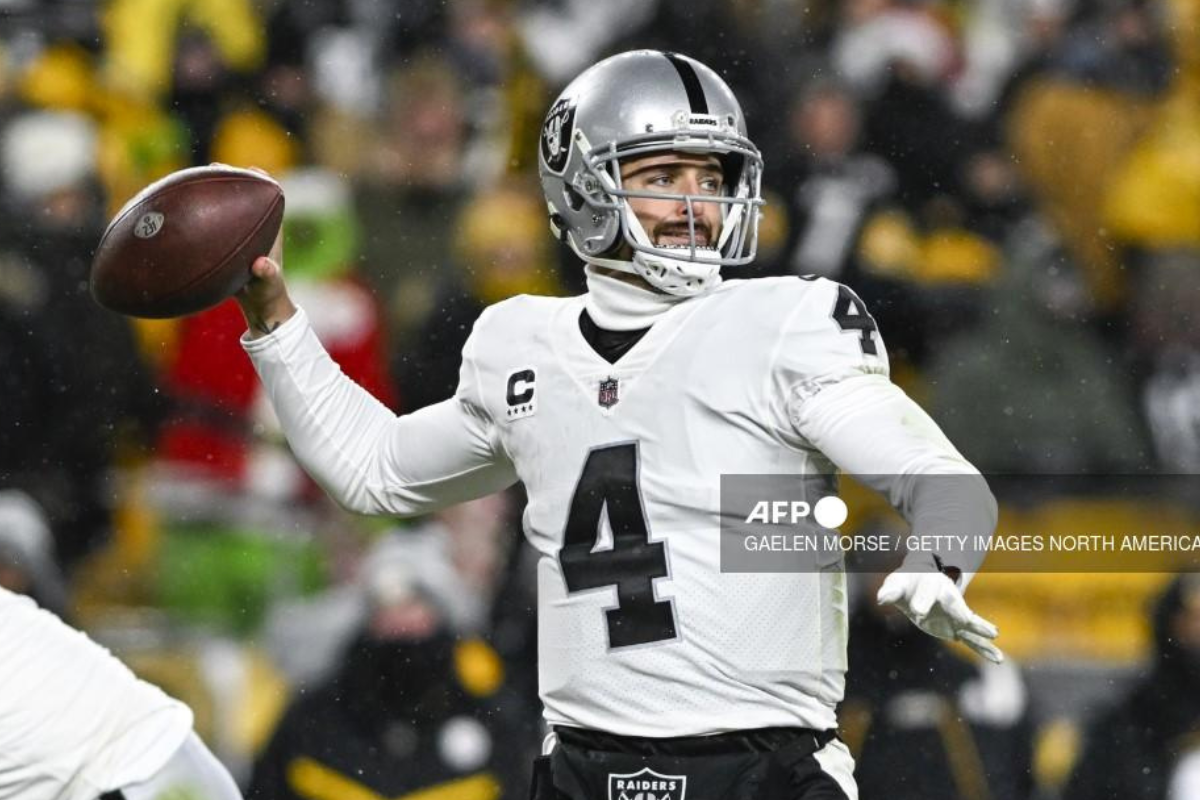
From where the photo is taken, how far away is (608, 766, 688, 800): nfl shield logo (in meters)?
2.45

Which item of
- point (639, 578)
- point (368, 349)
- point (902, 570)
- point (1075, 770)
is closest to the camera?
point (902, 570)

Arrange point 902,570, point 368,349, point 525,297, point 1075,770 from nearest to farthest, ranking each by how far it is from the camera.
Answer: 1. point 902,570
2. point 525,297
3. point 1075,770
4. point 368,349

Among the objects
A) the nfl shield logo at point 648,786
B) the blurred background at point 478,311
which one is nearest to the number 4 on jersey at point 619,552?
the nfl shield logo at point 648,786

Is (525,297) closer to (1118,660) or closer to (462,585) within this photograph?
(462,585)

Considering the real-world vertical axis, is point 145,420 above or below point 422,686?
above

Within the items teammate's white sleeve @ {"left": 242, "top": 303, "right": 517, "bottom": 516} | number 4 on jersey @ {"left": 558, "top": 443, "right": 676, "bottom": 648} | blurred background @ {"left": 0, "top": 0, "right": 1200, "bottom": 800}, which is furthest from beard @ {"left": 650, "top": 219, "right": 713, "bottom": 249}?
blurred background @ {"left": 0, "top": 0, "right": 1200, "bottom": 800}

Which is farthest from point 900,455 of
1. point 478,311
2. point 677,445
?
point 478,311

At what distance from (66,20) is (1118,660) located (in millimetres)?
2924

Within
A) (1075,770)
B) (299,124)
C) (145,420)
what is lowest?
(1075,770)

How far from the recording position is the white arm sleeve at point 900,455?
2268mm

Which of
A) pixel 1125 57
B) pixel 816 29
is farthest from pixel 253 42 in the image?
pixel 1125 57

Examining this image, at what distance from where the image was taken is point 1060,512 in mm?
4605

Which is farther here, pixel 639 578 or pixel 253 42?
pixel 253 42

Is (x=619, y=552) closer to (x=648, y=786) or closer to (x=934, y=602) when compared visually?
(x=648, y=786)
